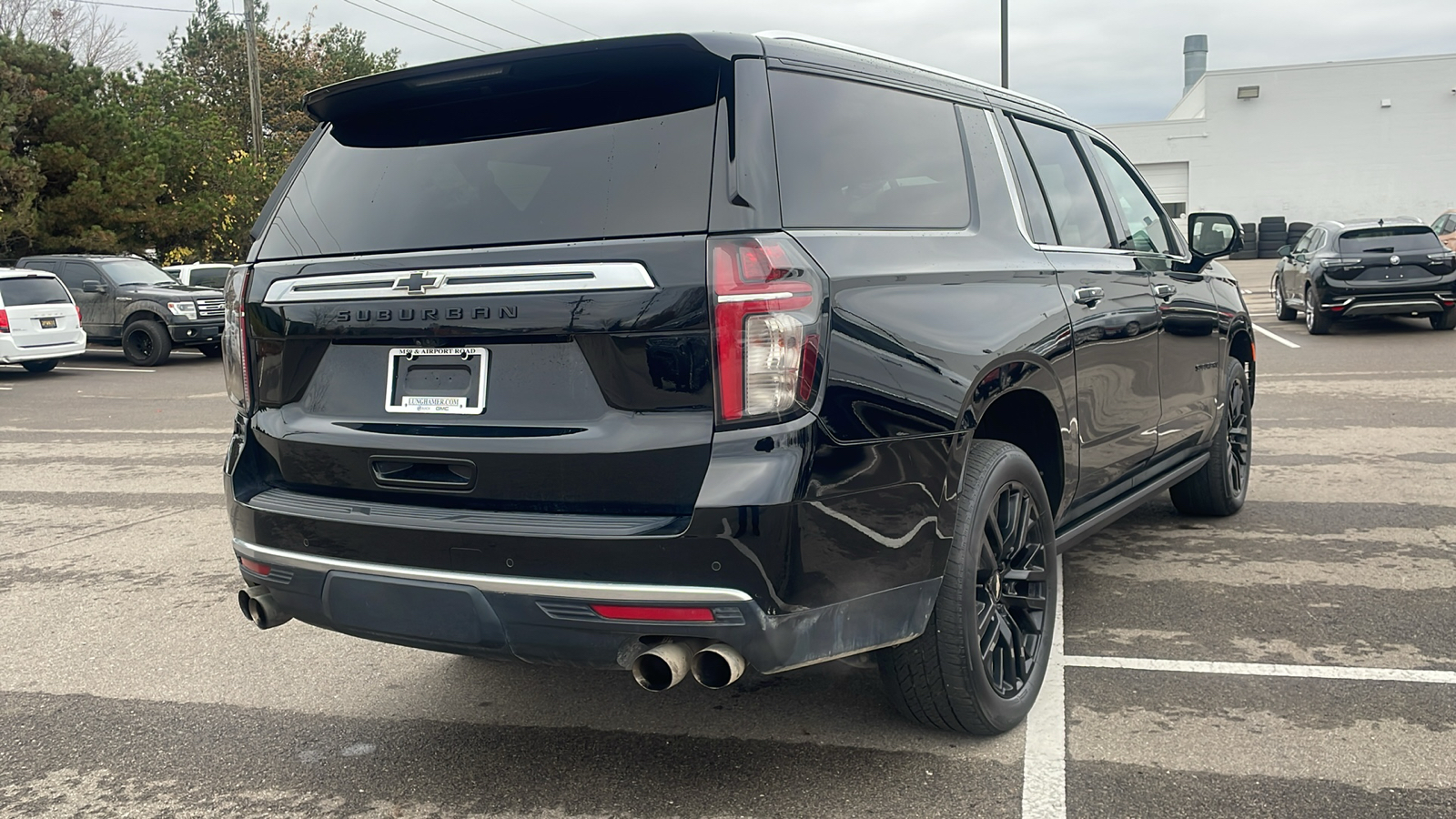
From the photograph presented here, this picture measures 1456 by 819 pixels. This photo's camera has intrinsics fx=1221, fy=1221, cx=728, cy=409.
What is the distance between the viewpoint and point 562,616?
2816 mm

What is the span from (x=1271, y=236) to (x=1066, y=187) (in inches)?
1586

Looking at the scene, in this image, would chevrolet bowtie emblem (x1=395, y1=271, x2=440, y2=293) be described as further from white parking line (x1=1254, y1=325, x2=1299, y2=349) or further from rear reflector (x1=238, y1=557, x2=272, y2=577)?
white parking line (x1=1254, y1=325, x2=1299, y2=349)

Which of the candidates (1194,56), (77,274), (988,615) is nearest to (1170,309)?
(988,615)

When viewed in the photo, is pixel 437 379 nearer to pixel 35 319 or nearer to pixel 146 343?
pixel 35 319

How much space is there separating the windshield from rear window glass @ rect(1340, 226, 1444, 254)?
1815 cm

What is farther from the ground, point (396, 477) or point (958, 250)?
point (958, 250)

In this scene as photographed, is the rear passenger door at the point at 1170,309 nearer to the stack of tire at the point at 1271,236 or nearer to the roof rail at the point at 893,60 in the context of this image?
the roof rail at the point at 893,60

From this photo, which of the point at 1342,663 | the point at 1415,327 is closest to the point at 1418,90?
the point at 1415,327

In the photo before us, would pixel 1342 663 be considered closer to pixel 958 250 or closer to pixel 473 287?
pixel 958 250

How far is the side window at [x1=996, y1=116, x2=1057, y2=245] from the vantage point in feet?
13.3

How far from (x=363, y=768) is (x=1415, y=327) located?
58.8 feet

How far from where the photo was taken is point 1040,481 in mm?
3713

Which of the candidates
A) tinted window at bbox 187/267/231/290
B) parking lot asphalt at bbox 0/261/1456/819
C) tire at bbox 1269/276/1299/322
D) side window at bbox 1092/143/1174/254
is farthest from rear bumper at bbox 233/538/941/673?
tinted window at bbox 187/267/231/290

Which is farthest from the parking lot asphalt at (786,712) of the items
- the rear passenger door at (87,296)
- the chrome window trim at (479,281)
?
the rear passenger door at (87,296)
